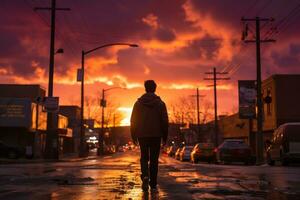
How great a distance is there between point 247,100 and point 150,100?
36.6 meters

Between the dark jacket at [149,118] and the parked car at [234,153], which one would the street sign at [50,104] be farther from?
the dark jacket at [149,118]

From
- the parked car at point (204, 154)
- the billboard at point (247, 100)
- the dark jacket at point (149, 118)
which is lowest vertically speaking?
the parked car at point (204, 154)

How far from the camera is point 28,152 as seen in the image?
132 ft

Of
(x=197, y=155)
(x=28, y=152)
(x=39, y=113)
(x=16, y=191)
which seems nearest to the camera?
(x=16, y=191)

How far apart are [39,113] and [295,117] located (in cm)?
2393

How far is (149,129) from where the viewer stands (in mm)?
9203

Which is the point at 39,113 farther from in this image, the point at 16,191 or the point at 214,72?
the point at 16,191

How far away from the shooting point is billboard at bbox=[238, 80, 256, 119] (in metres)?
44.5

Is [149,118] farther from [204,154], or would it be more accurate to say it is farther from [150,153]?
[204,154]

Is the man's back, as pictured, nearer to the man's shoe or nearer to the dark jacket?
the dark jacket

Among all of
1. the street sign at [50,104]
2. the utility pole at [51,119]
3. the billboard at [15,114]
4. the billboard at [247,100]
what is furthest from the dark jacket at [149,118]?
Answer: the billboard at [15,114]

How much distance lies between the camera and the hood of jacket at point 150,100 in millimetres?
9281

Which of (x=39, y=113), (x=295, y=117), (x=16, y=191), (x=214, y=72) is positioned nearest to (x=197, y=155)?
(x=295, y=117)

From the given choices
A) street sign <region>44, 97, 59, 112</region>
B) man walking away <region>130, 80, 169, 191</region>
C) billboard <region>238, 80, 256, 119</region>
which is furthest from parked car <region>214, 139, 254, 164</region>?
man walking away <region>130, 80, 169, 191</region>
